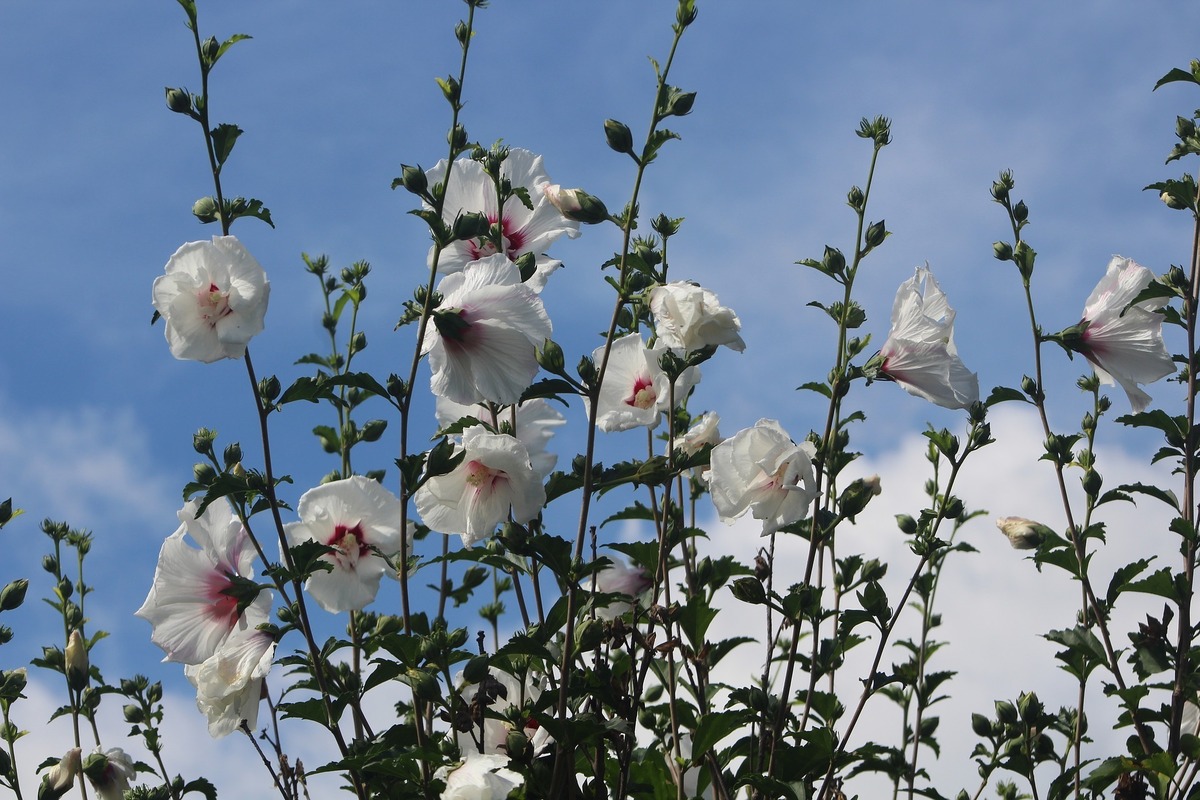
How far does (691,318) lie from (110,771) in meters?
2.00

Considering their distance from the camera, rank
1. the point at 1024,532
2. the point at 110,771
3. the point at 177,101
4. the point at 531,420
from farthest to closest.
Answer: the point at 1024,532, the point at 110,771, the point at 531,420, the point at 177,101

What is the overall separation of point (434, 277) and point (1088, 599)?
2.04 meters

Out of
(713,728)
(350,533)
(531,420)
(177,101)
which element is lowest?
(713,728)

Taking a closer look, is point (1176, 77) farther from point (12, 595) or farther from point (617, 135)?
point (12, 595)

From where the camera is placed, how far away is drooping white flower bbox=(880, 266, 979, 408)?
2.54 metres

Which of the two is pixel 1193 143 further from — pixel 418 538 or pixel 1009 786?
pixel 418 538

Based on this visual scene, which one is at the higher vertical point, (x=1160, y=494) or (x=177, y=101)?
(x=177, y=101)

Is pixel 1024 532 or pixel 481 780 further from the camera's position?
pixel 1024 532

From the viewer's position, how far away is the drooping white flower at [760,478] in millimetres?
2467

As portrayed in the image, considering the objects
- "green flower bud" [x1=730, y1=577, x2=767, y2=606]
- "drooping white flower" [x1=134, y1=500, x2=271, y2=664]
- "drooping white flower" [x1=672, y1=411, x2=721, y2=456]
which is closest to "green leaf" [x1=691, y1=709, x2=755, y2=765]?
"green flower bud" [x1=730, y1=577, x2=767, y2=606]

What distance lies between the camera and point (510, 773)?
214 centimetres

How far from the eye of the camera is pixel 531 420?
8.77 ft

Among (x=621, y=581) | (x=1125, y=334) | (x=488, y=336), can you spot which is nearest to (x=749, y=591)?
(x=621, y=581)

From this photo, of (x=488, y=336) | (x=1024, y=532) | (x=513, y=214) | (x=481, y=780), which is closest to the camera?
(x=481, y=780)
